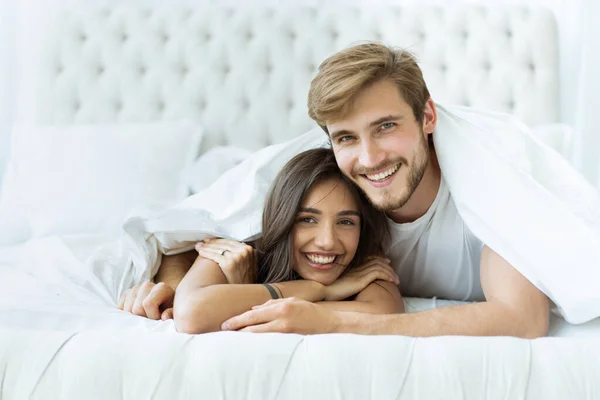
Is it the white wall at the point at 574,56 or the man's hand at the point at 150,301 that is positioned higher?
the white wall at the point at 574,56

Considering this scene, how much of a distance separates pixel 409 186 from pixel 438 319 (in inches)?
16.9

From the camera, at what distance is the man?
4.69 ft

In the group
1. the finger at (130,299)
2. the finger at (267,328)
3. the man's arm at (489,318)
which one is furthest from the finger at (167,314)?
the man's arm at (489,318)

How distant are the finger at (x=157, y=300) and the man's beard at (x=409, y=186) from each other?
0.59 metres

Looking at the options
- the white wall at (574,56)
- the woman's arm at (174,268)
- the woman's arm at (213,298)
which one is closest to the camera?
the woman's arm at (213,298)

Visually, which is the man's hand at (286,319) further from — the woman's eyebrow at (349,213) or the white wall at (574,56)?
the white wall at (574,56)

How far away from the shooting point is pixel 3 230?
2.56m

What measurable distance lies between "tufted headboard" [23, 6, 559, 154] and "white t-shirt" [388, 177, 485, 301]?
113 cm

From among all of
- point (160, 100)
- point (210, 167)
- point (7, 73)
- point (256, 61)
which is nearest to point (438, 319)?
point (210, 167)

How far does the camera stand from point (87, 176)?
2.59 m

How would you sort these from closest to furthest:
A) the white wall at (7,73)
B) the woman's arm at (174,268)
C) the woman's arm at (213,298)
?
the woman's arm at (213,298) → the woman's arm at (174,268) → the white wall at (7,73)

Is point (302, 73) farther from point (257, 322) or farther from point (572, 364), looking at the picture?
point (572, 364)

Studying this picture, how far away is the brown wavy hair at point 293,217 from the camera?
180 centimetres

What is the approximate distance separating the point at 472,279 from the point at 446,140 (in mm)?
426
